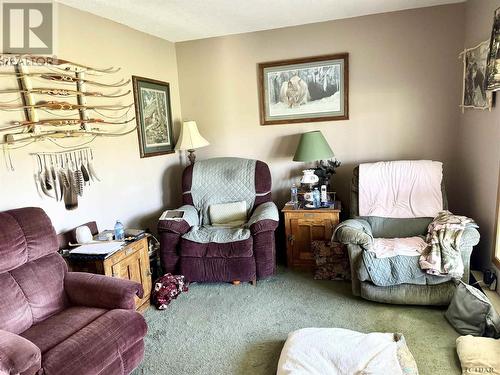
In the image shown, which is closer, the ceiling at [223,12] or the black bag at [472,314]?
the black bag at [472,314]

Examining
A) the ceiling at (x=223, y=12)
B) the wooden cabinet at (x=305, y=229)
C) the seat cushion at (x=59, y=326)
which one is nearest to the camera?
the seat cushion at (x=59, y=326)

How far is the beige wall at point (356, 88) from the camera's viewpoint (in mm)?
3293

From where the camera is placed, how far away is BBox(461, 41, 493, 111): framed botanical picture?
8.54ft

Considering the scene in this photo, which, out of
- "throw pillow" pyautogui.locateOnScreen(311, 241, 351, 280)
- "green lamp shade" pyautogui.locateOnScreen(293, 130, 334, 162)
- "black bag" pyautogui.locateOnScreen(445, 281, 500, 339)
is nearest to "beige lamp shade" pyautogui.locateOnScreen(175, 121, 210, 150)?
"green lamp shade" pyautogui.locateOnScreen(293, 130, 334, 162)

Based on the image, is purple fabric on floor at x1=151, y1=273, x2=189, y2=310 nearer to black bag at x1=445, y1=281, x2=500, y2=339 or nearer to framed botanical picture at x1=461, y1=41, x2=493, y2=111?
black bag at x1=445, y1=281, x2=500, y2=339

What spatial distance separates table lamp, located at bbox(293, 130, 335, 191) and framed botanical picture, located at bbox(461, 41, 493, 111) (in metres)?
1.23

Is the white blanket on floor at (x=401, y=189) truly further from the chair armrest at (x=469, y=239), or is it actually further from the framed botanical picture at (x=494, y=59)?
the framed botanical picture at (x=494, y=59)

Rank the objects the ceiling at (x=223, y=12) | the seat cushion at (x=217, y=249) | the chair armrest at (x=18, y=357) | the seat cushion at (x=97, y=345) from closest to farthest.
Answer: the chair armrest at (x=18, y=357) < the seat cushion at (x=97, y=345) < the ceiling at (x=223, y=12) < the seat cushion at (x=217, y=249)

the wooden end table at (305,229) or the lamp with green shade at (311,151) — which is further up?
the lamp with green shade at (311,151)

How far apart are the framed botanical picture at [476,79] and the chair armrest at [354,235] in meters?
1.28

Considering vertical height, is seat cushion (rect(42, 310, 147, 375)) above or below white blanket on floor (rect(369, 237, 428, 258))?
below

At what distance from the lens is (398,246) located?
2650 mm

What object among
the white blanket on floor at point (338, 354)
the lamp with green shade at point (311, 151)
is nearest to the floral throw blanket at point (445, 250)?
the white blanket on floor at point (338, 354)

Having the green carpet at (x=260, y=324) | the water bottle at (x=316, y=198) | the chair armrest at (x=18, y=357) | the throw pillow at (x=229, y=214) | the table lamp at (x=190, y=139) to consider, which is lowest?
the green carpet at (x=260, y=324)
